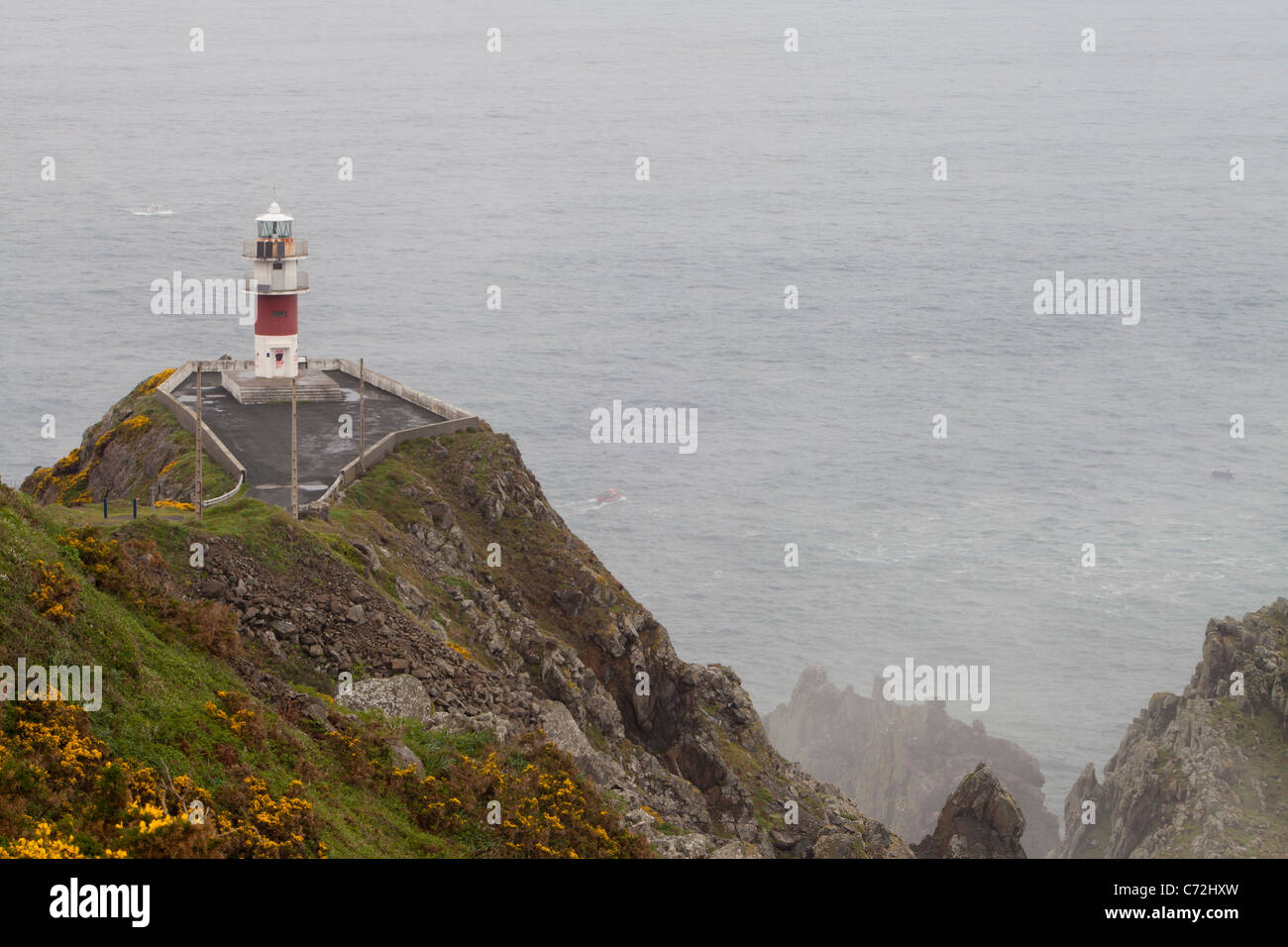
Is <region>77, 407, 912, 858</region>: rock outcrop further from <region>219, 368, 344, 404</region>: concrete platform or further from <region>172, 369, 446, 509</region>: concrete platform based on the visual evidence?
<region>219, 368, 344, 404</region>: concrete platform

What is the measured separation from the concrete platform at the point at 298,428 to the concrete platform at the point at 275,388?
339 mm

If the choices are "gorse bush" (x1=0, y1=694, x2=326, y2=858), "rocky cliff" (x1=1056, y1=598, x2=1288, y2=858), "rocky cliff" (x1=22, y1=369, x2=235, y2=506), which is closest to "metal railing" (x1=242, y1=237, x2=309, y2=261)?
"rocky cliff" (x1=22, y1=369, x2=235, y2=506)

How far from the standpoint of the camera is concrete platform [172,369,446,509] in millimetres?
52562

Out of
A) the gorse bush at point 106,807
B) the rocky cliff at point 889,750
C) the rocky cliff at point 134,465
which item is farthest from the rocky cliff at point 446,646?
the rocky cliff at point 889,750

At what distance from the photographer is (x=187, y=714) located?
28.5 meters

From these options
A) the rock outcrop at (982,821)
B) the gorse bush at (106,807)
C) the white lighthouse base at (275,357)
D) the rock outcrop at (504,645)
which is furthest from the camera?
the white lighthouse base at (275,357)

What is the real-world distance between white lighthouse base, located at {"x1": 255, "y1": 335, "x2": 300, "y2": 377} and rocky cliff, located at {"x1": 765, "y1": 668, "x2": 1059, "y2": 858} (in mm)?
58343

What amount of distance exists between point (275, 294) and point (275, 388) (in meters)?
4.62

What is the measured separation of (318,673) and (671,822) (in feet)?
36.1

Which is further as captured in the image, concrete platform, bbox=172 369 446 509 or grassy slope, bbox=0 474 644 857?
concrete platform, bbox=172 369 446 509

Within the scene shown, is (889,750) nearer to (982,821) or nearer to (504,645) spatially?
(982,821)

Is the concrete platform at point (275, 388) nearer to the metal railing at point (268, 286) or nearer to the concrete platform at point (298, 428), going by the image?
the concrete platform at point (298, 428)

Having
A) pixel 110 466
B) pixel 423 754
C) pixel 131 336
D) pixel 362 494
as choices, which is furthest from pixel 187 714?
pixel 131 336

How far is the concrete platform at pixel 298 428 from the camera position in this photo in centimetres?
5256
